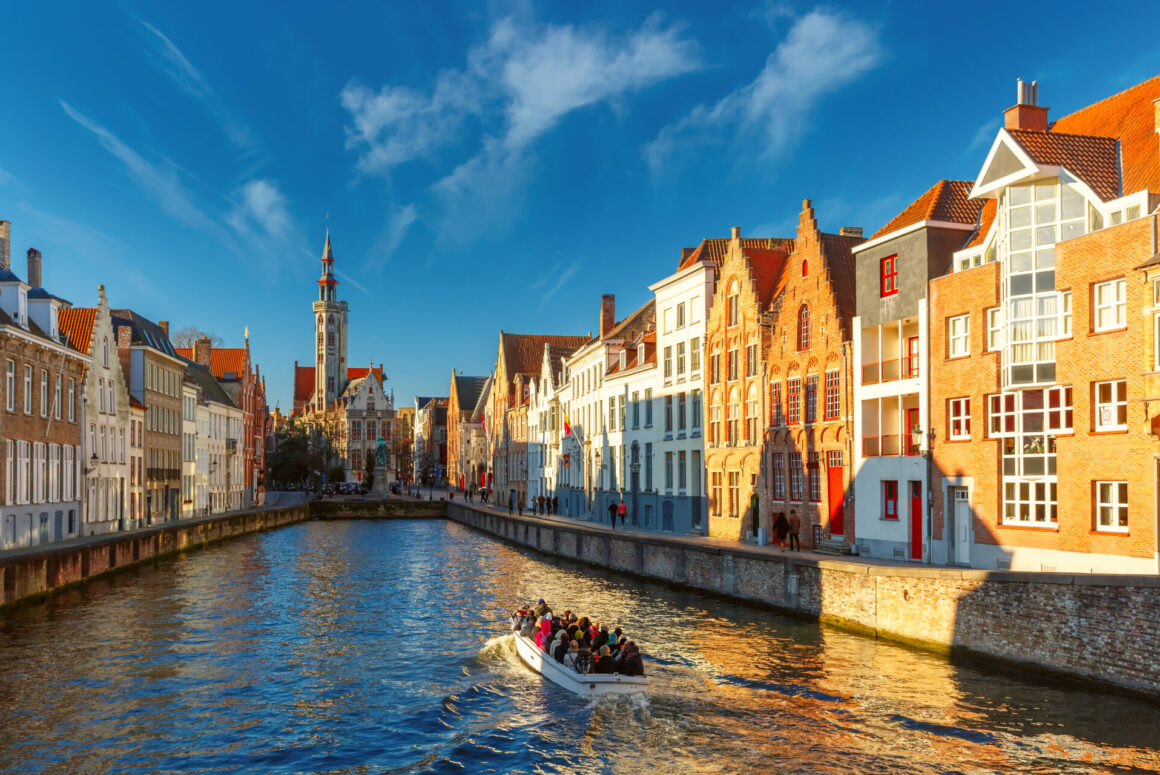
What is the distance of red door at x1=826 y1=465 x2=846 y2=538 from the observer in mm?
39594

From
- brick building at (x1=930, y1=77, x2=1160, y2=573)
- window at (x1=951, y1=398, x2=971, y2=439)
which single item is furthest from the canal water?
window at (x1=951, y1=398, x2=971, y2=439)

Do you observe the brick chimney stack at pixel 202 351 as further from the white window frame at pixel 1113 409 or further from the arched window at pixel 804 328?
the white window frame at pixel 1113 409

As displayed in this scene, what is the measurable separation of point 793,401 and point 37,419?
32415mm

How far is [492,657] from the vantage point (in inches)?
1096

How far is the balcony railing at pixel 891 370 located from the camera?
3588 cm

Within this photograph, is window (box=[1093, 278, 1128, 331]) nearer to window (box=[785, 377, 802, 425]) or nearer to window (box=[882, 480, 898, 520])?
window (box=[882, 480, 898, 520])

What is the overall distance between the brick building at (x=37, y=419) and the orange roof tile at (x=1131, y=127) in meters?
39.0

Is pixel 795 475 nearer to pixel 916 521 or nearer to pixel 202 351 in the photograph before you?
pixel 916 521

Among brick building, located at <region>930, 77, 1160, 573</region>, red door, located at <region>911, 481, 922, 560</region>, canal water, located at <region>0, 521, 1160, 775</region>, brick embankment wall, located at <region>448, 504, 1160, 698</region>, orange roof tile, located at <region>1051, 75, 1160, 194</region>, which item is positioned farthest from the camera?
red door, located at <region>911, 481, 922, 560</region>

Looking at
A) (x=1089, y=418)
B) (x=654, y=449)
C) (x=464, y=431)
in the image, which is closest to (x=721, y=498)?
(x=654, y=449)

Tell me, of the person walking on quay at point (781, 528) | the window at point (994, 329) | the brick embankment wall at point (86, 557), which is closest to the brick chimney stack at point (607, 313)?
the brick embankment wall at point (86, 557)

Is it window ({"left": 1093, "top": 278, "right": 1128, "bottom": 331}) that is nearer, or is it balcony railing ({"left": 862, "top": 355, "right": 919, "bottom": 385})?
window ({"left": 1093, "top": 278, "right": 1128, "bottom": 331})

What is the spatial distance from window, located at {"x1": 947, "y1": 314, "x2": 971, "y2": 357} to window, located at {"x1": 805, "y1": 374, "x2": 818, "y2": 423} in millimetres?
8379

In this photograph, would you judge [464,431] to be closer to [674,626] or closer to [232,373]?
[232,373]
